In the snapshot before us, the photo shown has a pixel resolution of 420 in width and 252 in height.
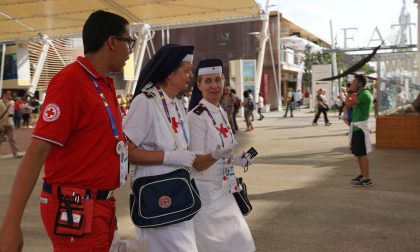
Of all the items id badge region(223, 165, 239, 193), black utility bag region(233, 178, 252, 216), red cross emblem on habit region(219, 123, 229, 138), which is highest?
red cross emblem on habit region(219, 123, 229, 138)

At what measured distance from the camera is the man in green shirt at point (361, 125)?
7406mm

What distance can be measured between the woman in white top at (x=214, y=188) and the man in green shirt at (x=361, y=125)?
4419 millimetres

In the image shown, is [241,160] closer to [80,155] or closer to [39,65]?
[80,155]

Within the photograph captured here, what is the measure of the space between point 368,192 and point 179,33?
41.0m

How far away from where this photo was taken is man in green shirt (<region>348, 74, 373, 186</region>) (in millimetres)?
7406

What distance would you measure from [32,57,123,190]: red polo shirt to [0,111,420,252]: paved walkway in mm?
2879

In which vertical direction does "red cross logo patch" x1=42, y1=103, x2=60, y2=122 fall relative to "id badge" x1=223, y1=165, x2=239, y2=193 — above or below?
above

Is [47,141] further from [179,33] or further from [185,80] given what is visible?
[179,33]

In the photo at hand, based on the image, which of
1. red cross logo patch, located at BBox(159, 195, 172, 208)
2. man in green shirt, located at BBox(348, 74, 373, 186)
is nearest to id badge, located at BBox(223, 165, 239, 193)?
red cross logo patch, located at BBox(159, 195, 172, 208)

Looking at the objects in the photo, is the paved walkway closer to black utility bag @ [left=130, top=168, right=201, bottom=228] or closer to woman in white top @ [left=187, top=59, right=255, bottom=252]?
woman in white top @ [left=187, top=59, right=255, bottom=252]

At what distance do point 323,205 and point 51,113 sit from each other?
16.3 feet

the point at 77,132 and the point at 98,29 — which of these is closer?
the point at 77,132

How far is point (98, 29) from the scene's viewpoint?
2.09 m

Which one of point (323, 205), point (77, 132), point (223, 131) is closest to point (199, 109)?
point (223, 131)
